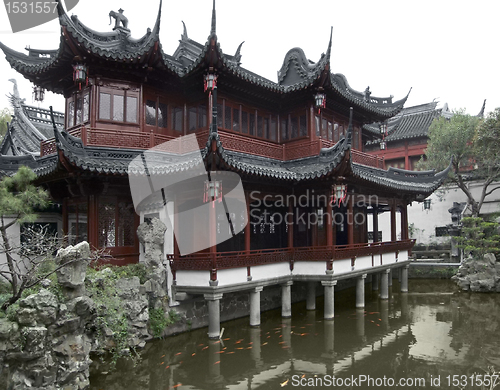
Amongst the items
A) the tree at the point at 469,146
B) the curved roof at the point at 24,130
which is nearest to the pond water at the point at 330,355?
the curved roof at the point at 24,130

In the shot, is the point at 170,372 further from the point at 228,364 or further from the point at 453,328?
the point at 453,328

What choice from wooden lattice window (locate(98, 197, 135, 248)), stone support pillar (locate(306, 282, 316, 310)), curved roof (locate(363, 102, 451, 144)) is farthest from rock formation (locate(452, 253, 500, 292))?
wooden lattice window (locate(98, 197, 135, 248))

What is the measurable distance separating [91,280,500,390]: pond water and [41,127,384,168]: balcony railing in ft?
18.3

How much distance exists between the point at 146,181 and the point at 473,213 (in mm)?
19695

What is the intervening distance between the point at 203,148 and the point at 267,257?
391 cm

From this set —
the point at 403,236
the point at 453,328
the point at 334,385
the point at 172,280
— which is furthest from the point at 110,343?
the point at 403,236

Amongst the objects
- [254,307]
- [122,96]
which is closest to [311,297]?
[254,307]

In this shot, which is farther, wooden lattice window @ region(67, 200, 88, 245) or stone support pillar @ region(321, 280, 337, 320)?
stone support pillar @ region(321, 280, 337, 320)

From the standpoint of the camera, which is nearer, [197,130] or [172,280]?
[172,280]

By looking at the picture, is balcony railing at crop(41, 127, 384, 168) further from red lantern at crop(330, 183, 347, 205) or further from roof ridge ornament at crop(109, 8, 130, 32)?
roof ridge ornament at crop(109, 8, 130, 32)

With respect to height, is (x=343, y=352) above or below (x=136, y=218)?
below

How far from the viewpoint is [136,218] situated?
1273cm

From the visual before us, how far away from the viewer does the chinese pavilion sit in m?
11.6

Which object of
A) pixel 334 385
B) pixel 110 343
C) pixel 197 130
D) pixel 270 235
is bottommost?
pixel 334 385
